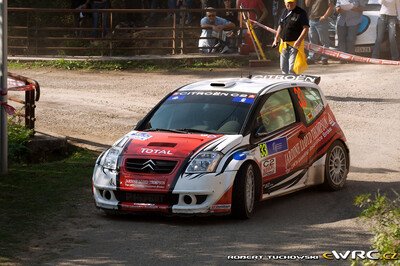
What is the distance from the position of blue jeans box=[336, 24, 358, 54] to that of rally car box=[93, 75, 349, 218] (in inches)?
471

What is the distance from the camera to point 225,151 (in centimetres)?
1230

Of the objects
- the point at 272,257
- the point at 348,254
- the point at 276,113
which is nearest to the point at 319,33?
the point at 276,113

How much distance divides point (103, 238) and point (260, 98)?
2973 mm

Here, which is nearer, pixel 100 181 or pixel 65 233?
pixel 65 233

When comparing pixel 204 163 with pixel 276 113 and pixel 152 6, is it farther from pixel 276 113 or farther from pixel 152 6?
pixel 152 6

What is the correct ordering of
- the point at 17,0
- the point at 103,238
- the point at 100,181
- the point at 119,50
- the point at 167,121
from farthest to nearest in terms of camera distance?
1. the point at 17,0
2. the point at 119,50
3. the point at 167,121
4. the point at 100,181
5. the point at 103,238

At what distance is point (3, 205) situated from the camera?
1290 centimetres

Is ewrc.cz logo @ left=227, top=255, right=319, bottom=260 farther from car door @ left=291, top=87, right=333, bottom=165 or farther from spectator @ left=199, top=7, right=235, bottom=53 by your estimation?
spectator @ left=199, top=7, right=235, bottom=53

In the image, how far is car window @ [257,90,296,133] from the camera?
13203mm

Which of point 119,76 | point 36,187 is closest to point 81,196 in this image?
point 36,187

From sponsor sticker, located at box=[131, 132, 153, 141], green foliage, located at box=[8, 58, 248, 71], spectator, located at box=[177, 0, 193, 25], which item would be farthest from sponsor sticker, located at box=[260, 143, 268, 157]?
spectator, located at box=[177, 0, 193, 25]

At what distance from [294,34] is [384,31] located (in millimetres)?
6751

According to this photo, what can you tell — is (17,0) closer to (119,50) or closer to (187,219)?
(119,50)

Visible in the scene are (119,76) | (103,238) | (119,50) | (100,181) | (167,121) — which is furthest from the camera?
(119,50)
